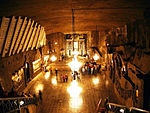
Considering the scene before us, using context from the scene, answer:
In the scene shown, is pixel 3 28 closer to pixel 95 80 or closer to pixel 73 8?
pixel 73 8

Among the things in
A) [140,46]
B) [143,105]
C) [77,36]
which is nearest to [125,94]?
[143,105]

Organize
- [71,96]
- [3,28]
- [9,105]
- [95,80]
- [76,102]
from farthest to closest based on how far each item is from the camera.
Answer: [95,80] < [71,96] < [76,102] < [3,28] < [9,105]

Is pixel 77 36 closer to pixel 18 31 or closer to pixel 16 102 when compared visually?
pixel 18 31

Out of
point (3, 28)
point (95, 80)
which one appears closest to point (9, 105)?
point (3, 28)

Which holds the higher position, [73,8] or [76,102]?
[73,8]

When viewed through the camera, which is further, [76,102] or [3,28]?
[76,102]

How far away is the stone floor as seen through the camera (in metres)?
8.13

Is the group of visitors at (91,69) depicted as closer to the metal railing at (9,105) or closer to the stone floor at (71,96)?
the stone floor at (71,96)

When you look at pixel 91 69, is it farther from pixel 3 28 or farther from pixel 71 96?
pixel 3 28

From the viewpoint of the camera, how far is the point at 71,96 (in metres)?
9.80

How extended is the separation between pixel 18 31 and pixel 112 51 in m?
7.69

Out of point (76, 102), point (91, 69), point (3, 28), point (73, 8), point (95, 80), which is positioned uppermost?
point (73, 8)

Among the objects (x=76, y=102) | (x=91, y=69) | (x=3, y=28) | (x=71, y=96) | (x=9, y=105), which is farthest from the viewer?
(x=91, y=69)

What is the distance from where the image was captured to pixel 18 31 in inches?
311
